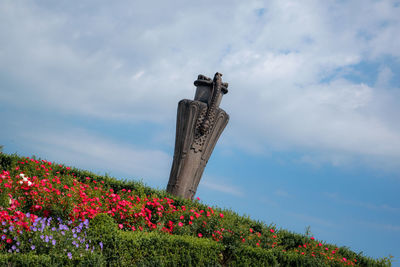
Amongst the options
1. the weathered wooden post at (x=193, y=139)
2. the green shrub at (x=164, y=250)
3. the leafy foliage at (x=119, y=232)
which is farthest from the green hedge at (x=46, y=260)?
the weathered wooden post at (x=193, y=139)

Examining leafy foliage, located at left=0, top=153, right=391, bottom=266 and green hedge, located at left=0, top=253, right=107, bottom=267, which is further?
leafy foliage, located at left=0, top=153, right=391, bottom=266

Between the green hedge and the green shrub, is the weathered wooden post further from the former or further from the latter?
the green hedge

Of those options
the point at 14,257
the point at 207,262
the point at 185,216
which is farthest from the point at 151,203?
the point at 14,257

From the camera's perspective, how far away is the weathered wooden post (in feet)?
35.1

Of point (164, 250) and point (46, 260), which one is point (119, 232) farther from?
point (46, 260)

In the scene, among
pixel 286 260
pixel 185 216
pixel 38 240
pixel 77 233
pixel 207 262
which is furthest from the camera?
pixel 185 216

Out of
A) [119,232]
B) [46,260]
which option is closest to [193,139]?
[119,232]

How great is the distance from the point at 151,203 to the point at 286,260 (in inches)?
120

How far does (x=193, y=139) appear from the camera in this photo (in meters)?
10.8

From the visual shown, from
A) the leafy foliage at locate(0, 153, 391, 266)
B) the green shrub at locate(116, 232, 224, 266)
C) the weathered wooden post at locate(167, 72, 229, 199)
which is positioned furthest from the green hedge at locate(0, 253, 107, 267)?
the weathered wooden post at locate(167, 72, 229, 199)

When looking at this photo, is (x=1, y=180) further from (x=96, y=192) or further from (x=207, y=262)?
(x=207, y=262)

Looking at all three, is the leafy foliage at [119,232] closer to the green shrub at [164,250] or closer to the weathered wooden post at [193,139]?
the green shrub at [164,250]

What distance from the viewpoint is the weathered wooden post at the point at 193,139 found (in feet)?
35.1

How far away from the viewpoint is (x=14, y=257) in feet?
14.4
